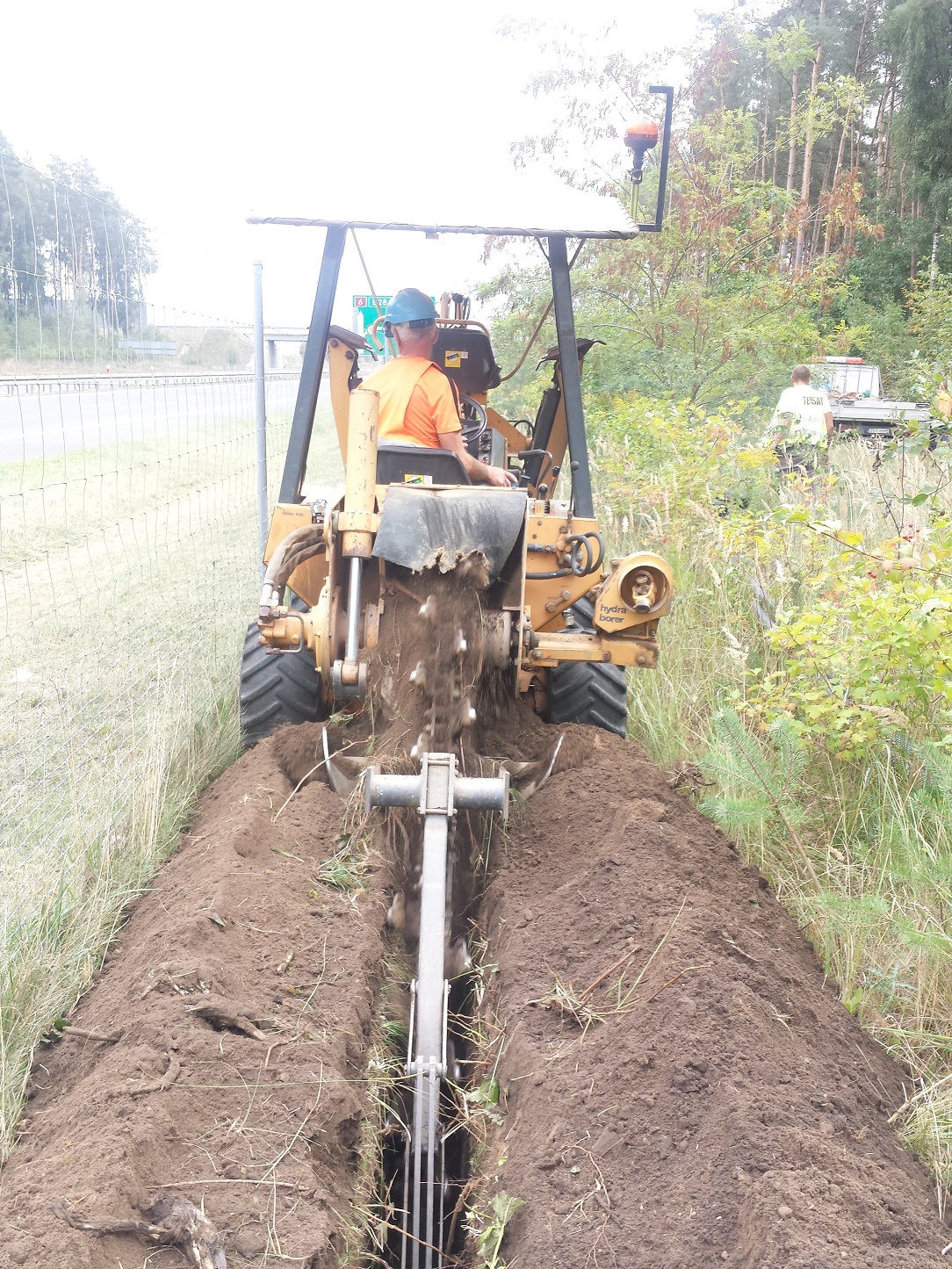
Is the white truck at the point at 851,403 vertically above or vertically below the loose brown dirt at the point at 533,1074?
above

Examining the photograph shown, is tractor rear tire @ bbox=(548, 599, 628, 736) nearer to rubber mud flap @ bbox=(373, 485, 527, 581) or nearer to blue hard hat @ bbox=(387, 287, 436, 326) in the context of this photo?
rubber mud flap @ bbox=(373, 485, 527, 581)

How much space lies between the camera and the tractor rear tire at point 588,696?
17.2ft

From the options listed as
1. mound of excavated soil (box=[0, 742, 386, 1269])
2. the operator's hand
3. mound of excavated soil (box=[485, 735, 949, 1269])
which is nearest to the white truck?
the operator's hand

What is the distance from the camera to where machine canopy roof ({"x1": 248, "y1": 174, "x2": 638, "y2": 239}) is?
4.67 m

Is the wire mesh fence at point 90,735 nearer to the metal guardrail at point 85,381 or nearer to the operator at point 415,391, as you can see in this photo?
the metal guardrail at point 85,381

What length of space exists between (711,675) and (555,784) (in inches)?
68.0

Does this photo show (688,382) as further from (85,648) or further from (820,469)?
(85,648)

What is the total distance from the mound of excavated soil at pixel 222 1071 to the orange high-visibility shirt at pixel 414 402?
5.75ft

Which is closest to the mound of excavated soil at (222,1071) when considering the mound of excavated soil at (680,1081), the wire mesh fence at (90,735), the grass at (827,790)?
the wire mesh fence at (90,735)

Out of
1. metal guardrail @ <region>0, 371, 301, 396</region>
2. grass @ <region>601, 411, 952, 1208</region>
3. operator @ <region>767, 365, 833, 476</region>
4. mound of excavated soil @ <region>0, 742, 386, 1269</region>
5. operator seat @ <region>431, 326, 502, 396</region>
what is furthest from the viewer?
operator @ <region>767, 365, 833, 476</region>

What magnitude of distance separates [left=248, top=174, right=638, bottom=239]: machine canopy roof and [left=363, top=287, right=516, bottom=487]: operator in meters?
0.36

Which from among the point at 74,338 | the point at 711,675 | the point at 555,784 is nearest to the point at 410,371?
the point at 74,338

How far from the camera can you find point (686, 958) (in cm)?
329

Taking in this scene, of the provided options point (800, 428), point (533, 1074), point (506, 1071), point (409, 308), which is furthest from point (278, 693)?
point (800, 428)
